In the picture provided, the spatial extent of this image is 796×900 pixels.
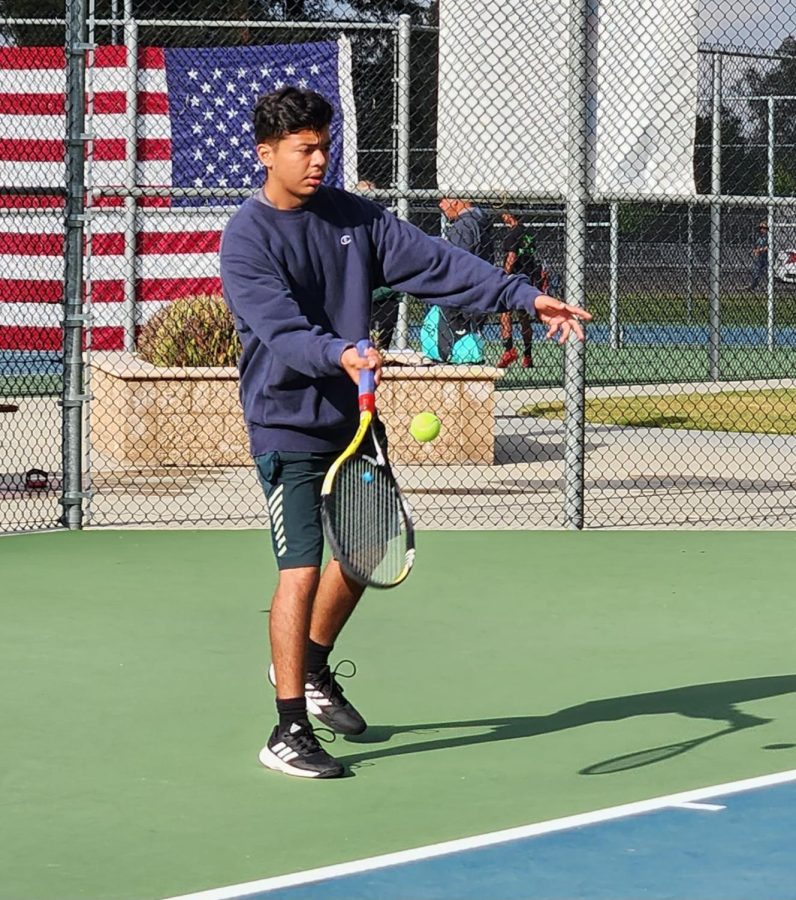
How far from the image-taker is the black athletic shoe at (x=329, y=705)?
5523mm

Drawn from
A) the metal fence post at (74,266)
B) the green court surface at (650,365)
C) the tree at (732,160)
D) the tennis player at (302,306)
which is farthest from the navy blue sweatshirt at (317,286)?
the green court surface at (650,365)

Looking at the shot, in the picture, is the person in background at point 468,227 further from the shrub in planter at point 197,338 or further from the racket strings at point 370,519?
the racket strings at point 370,519

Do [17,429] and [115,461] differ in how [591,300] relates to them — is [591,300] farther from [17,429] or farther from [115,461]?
[115,461]

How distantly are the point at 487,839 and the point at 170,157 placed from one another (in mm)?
10074

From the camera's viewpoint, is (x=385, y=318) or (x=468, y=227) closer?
(x=385, y=318)

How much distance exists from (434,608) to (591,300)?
20123mm

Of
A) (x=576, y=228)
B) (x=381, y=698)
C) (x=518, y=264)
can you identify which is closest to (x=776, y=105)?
(x=518, y=264)

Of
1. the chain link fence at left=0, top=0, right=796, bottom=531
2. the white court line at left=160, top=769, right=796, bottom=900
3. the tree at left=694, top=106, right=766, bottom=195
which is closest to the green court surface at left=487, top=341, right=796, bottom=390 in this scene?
the chain link fence at left=0, top=0, right=796, bottom=531

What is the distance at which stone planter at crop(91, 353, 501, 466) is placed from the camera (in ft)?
38.3

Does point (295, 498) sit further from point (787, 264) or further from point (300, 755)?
point (787, 264)

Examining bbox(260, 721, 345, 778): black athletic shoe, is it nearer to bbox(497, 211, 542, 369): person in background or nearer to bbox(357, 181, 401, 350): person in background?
bbox(357, 181, 401, 350): person in background

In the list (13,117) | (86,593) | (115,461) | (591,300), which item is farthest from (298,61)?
(591,300)

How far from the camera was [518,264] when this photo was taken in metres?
19.6

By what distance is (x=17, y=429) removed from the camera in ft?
48.0
